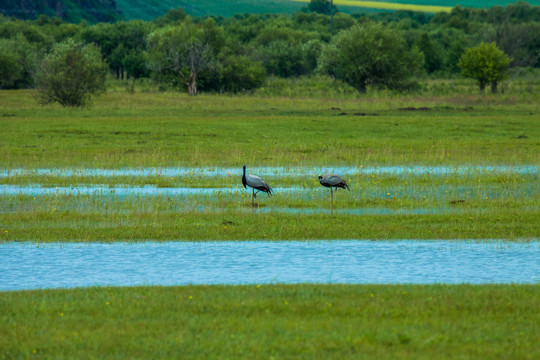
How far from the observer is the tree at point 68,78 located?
59250 mm

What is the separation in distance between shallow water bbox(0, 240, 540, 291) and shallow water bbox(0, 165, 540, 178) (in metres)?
11.7

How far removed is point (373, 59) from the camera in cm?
8275

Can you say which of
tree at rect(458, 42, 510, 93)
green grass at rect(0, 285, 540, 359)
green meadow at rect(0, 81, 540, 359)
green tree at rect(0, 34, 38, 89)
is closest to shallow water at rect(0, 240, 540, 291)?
green meadow at rect(0, 81, 540, 359)

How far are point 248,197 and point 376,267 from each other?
938 cm

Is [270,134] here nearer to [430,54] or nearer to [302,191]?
[302,191]

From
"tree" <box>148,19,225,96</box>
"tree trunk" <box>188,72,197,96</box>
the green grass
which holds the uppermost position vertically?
Answer: "tree" <box>148,19,225,96</box>

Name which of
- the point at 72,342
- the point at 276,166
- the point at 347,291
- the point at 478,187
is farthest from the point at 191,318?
the point at 276,166

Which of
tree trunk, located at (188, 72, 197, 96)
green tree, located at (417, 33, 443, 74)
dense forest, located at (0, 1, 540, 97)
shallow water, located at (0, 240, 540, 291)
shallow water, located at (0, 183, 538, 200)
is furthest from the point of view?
green tree, located at (417, 33, 443, 74)

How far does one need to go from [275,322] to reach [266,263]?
15.7ft

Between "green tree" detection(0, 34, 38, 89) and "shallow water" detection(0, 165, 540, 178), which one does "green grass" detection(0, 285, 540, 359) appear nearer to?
"shallow water" detection(0, 165, 540, 178)

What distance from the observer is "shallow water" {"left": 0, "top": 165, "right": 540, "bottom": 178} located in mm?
27734

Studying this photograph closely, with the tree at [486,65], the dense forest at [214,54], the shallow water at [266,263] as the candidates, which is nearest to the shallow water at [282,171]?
the shallow water at [266,263]

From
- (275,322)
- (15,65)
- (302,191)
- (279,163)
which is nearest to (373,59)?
(15,65)

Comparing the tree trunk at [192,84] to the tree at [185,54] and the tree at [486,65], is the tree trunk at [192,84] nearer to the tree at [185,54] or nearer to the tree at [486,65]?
the tree at [185,54]
